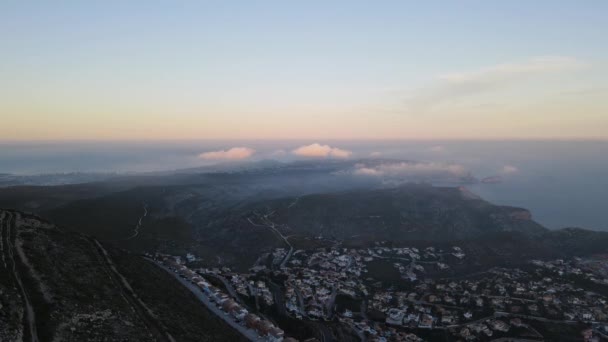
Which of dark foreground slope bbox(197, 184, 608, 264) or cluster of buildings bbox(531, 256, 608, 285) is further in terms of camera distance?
dark foreground slope bbox(197, 184, 608, 264)

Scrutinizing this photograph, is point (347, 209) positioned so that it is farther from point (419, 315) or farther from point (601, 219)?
point (601, 219)

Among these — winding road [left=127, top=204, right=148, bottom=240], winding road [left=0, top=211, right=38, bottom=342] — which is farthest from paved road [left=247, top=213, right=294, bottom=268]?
winding road [left=0, top=211, right=38, bottom=342]

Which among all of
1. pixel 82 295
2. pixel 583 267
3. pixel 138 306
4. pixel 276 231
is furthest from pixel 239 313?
pixel 583 267

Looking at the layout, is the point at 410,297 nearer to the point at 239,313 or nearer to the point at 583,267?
the point at 239,313

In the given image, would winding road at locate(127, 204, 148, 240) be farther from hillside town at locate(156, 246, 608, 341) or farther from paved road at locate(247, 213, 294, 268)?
paved road at locate(247, 213, 294, 268)

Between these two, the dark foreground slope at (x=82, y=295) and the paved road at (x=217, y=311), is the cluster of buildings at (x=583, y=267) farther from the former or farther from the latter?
the dark foreground slope at (x=82, y=295)

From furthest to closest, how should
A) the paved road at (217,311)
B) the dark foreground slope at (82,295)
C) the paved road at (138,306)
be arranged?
the paved road at (217,311) → the paved road at (138,306) → the dark foreground slope at (82,295)

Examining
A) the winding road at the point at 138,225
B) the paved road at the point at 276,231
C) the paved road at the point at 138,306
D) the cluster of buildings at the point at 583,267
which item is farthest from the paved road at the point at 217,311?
the cluster of buildings at the point at 583,267

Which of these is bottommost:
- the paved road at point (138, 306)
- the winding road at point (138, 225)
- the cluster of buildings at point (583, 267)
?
the cluster of buildings at point (583, 267)

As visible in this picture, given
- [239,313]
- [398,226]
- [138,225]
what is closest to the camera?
[239,313]
